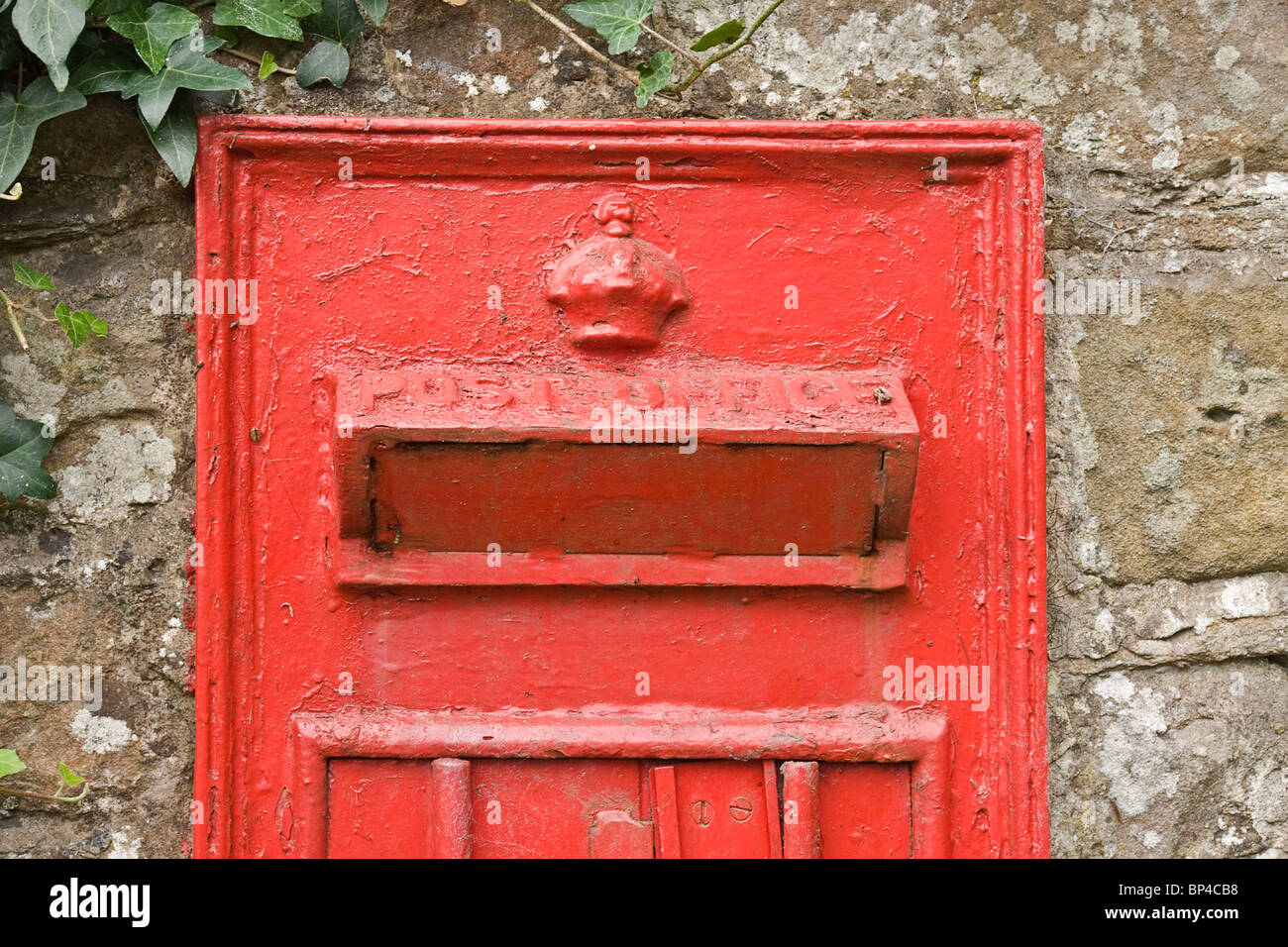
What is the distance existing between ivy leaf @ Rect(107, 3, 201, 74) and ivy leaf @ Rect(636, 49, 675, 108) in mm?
590

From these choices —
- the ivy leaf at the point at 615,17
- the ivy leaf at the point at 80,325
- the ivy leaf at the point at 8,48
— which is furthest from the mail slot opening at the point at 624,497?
the ivy leaf at the point at 8,48

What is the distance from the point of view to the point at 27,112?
1.35 m

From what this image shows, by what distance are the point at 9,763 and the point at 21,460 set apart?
1.32ft

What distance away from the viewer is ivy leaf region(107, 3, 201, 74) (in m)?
1.34

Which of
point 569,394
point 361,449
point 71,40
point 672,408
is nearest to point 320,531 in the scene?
point 361,449

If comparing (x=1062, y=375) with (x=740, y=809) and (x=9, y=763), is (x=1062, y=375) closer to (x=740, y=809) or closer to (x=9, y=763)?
(x=740, y=809)

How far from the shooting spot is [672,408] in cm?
129

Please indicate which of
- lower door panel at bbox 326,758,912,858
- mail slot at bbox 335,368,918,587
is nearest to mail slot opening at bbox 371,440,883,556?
mail slot at bbox 335,368,918,587

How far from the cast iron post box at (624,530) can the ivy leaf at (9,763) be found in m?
0.24

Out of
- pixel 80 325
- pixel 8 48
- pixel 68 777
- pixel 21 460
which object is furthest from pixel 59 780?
pixel 8 48

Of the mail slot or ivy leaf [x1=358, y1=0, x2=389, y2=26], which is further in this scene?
ivy leaf [x1=358, y1=0, x2=389, y2=26]

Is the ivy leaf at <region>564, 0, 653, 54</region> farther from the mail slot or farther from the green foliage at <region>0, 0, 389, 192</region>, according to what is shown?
the mail slot

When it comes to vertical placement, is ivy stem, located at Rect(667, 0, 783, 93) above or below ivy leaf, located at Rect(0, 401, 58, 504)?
above
